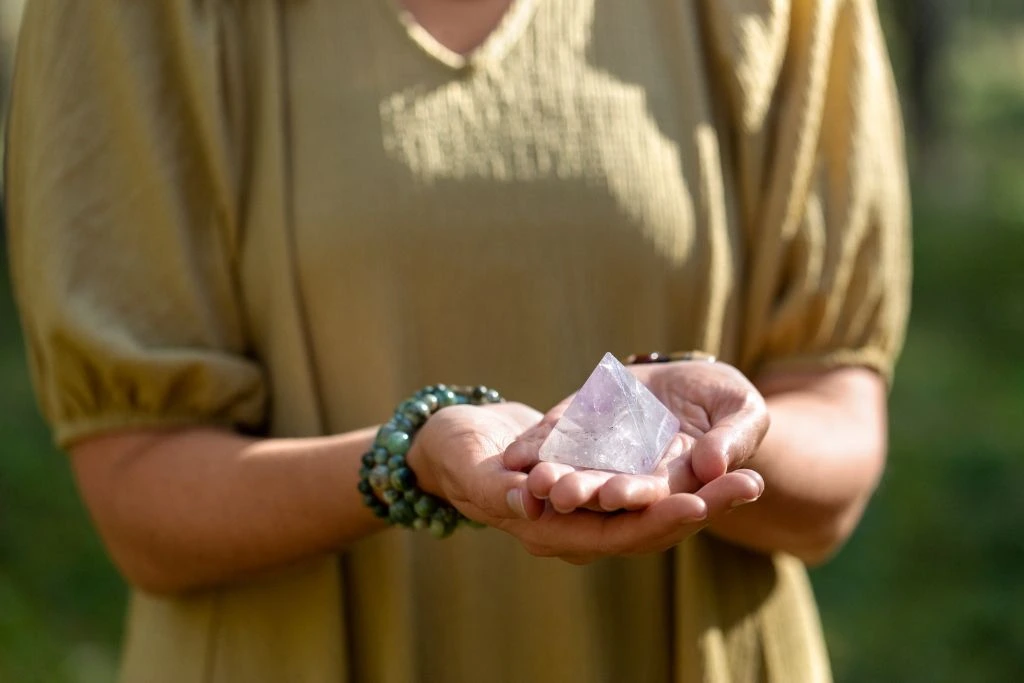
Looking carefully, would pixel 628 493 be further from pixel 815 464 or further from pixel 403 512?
pixel 815 464

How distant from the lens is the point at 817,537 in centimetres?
182

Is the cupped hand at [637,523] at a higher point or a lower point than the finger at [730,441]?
lower

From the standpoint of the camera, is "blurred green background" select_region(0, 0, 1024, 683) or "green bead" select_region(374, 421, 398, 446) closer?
"green bead" select_region(374, 421, 398, 446)

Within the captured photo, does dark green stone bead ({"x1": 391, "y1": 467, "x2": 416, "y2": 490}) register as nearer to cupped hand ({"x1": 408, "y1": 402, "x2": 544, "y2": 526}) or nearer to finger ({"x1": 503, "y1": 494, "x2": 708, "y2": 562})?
cupped hand ({"x1": 408, "y1": 402, "x2": 544, "y2": 526})

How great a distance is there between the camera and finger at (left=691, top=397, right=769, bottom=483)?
1.44 metres

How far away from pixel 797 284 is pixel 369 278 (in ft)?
1.66

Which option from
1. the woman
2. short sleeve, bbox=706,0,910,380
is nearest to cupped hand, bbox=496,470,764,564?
the woman

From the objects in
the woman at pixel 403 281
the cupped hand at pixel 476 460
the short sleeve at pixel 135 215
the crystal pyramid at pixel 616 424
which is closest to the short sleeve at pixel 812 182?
the woman at pixel 403 281

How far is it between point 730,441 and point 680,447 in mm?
131

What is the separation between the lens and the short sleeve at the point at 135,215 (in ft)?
5.74

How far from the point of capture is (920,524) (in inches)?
215

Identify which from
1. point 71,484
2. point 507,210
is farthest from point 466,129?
point 71,484

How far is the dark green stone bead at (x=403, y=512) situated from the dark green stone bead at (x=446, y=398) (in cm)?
11

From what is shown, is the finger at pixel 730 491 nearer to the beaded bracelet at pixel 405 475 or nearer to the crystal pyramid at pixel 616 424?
the crystal pyramid at pixel 616 424
